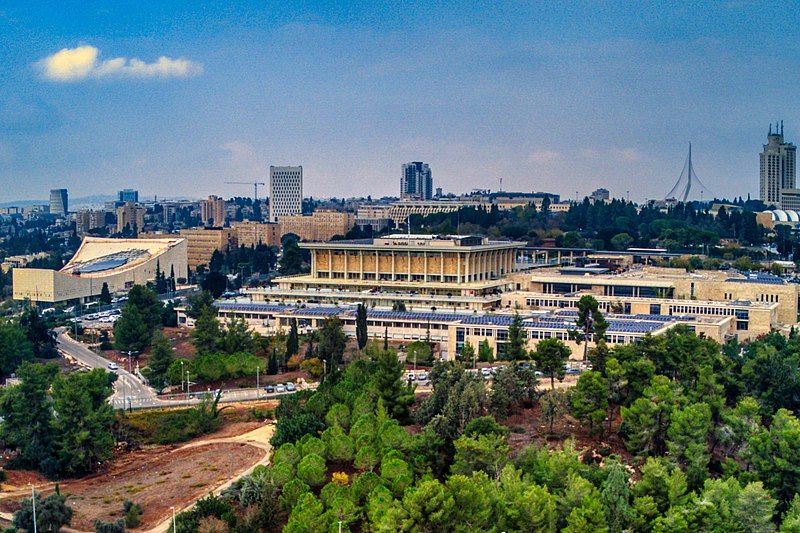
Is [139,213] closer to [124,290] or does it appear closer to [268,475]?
[124,290]

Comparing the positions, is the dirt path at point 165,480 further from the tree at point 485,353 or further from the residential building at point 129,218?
the residential building at point 129,218

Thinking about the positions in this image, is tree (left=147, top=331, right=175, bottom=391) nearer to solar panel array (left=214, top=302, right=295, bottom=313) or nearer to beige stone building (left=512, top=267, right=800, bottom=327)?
solar panel array (left=214, top=302, right=295, bottom=313)

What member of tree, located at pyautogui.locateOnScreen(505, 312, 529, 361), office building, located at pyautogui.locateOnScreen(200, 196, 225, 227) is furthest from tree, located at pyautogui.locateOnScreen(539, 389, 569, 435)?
office building, located at pyautogui.locateOnScreen(200, 196, 225, 227)

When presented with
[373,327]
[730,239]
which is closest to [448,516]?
[373,327]

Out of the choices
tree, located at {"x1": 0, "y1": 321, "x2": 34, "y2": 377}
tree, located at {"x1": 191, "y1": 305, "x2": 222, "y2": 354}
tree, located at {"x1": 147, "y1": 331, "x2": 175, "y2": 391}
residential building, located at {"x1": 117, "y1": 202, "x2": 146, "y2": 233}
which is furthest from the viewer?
residential building, located at {"x1": 117, "y1": 202, "x2": 146, "y2": 233}

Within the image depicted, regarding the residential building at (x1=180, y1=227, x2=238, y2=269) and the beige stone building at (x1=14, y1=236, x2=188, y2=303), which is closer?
the beige stone building at (x1=14, y1=236, x2=188, y2=303)

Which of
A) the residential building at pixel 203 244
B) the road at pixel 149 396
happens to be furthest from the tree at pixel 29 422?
the residential building at pixel 203 244

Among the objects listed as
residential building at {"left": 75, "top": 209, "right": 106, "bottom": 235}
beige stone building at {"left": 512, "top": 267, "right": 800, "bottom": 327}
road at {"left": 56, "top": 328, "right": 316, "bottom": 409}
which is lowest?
road at {"left": 56, "top": 328, "right": 316, "bottom": 409}
